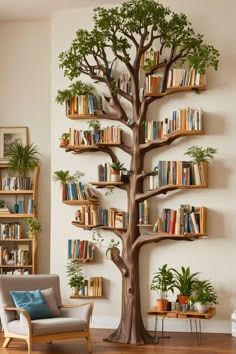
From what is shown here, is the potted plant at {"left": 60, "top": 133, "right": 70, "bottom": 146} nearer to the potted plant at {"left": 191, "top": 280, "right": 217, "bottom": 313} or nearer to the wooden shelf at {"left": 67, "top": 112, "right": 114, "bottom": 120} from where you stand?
the wooden shelf at {"left": 67, "top": 112, "right": 114, "bottom": 120}

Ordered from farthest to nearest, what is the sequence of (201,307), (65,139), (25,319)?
1. (65,139)
2. (201,307)
3. (25,319)

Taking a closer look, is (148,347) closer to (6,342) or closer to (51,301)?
(51,301)

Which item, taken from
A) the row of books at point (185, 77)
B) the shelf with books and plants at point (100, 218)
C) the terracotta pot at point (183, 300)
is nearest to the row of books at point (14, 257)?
the shelf with books and plants at point (100, 218)

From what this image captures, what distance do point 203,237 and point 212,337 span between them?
1177 mm

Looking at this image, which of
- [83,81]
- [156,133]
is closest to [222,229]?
[156,133]

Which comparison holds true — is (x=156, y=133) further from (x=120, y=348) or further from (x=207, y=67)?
(x=120, y=348)

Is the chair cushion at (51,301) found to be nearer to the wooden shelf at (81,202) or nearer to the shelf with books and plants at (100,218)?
the shelf with books and plants at (100,218)

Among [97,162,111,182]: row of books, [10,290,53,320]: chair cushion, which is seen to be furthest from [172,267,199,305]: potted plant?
[10,290,53,320]: chair cushion

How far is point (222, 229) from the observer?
859 centimetres

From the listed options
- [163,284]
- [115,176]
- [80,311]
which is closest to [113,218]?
[115,176]

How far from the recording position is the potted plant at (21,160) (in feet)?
30.8

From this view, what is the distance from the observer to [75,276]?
880 centimetres

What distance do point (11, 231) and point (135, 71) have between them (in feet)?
8.92

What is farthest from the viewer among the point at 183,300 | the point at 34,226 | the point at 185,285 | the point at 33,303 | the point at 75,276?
the point at 34,226
